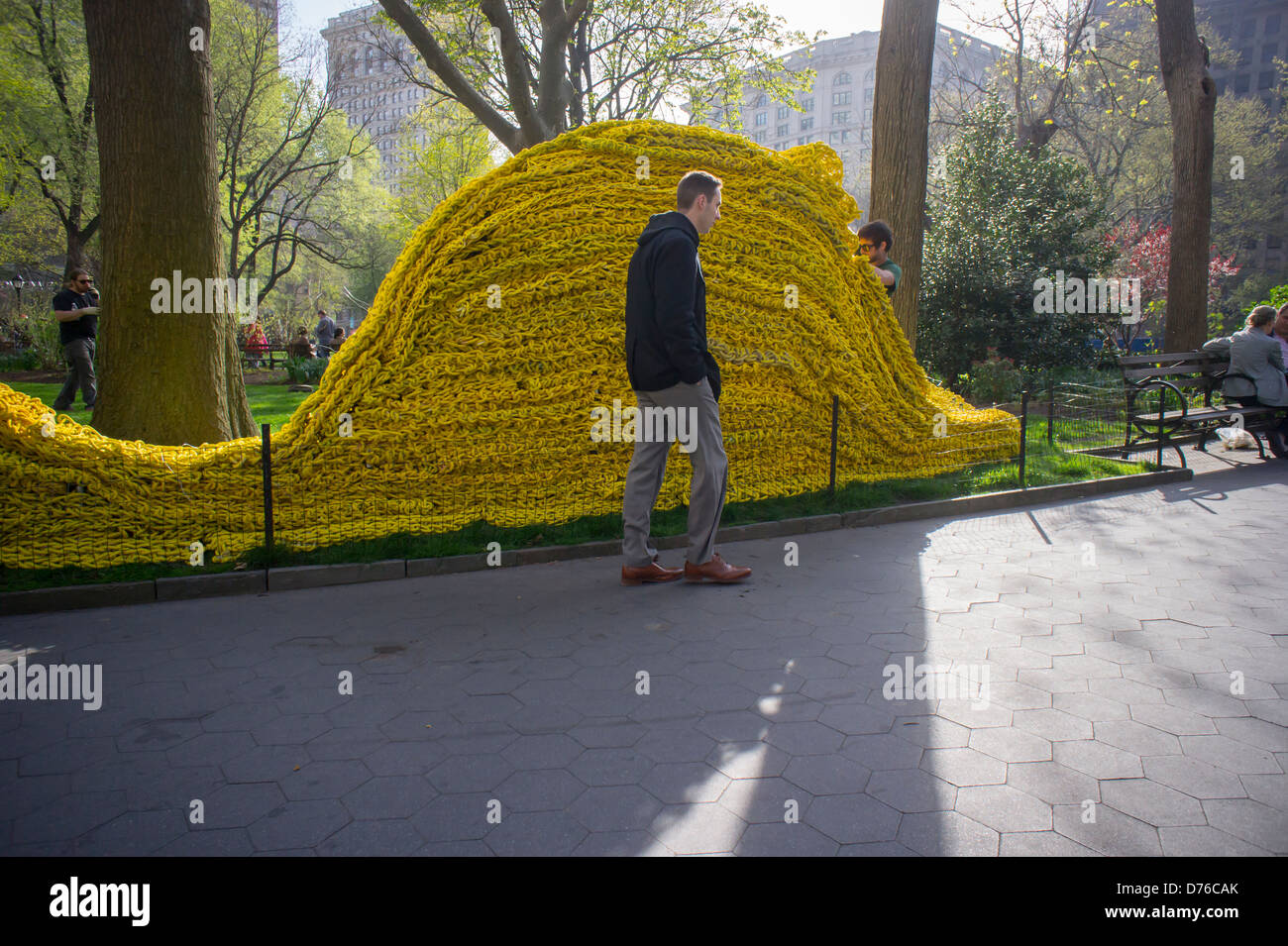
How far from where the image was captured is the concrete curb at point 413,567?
5207 mm

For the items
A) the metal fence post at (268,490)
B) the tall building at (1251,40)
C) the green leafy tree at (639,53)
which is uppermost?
the tall building at (1251,40)

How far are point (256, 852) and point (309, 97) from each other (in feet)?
123

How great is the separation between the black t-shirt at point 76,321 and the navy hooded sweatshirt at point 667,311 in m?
10.1

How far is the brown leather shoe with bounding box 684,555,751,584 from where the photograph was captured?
220 inches

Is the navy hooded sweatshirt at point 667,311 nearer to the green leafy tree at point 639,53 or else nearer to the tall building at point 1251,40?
the green leafy tree at point 639,53

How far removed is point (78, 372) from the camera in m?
12.0

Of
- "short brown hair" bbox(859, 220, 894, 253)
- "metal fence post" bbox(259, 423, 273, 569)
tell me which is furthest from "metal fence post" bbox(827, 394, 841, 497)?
"metal fence post" bbox(259, 423, 273, 569)

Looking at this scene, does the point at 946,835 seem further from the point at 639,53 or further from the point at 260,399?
the point at 639,53

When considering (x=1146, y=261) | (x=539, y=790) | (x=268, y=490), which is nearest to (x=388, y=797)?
(x=539, y=790)

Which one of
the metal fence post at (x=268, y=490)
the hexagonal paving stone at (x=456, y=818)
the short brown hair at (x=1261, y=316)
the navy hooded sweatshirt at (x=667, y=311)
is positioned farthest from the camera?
the short brown hair at (x=1261, y=316)

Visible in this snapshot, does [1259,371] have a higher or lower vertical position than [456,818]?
higher

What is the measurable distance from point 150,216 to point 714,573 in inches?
220

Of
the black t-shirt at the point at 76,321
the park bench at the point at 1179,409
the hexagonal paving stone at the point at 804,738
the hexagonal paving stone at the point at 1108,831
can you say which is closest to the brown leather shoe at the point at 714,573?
the hexagonal paving stone at the point at 804,738

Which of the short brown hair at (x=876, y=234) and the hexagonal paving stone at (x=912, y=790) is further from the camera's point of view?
the short brown hair at (x=876, y=234)
